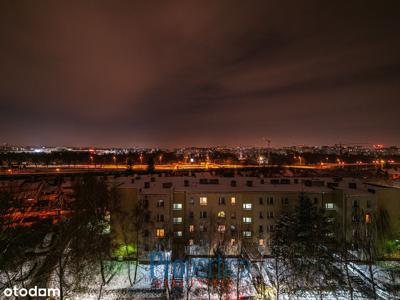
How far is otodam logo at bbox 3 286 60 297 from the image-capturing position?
37.5 feet

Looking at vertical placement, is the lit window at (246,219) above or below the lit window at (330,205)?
below

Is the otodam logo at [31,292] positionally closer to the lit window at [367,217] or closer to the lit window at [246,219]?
the lit window at [246,219]

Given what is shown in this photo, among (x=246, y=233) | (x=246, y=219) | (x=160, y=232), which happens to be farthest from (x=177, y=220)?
(x=246, y=233)

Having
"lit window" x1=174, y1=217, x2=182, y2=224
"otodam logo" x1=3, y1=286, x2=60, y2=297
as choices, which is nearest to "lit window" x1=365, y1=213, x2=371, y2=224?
"lit window" x1=174, y1=217, x2=182, y2=224

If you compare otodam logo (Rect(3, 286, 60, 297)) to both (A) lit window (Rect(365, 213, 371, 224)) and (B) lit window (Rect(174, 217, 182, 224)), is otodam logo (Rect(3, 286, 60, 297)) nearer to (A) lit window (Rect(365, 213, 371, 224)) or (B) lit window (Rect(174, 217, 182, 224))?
(B) lit window (Rect(174, 217, 182, 224))

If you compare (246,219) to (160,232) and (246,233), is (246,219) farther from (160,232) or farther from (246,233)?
(160,232)

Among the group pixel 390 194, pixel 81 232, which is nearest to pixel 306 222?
pixel 390 194

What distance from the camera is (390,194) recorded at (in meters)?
20.3

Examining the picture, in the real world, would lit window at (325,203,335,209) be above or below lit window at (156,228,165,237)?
above

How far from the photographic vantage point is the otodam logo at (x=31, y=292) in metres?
11.4

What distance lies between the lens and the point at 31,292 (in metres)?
12.4

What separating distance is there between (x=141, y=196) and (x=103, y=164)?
6539 centimetres

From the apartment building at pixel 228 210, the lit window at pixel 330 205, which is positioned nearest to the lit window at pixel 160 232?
the apartment building at pixel 228 210

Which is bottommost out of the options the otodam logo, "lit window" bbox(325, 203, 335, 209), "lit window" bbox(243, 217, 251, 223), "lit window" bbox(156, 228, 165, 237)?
the otodam logo
